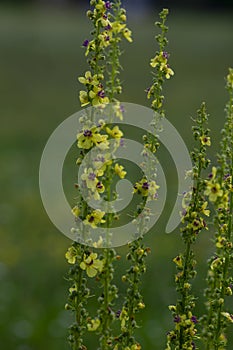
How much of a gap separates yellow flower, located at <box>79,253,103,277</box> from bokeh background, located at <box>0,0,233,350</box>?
7.87 feet

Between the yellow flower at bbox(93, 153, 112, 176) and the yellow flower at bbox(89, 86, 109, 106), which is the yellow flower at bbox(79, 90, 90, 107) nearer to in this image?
the yellow flower at bbox(89, 86, 109, 106)

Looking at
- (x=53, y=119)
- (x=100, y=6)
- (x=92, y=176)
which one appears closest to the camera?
(x=92, y=176)

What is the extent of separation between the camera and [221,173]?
5.64 ft

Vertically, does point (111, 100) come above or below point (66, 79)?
below

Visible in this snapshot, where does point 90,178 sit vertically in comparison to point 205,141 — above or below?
below

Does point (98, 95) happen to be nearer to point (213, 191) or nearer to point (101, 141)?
point (101, 141)

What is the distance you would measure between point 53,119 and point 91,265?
1050 cm

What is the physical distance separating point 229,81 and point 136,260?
0.55m

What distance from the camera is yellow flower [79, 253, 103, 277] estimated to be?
5.43 ft

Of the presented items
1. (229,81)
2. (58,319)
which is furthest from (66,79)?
(229,81)

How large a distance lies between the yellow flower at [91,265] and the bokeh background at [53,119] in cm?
240

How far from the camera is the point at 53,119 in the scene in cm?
1205

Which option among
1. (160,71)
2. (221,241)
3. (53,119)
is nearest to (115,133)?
(160,71)

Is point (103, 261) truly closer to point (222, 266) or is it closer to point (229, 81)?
point (222, 266)
